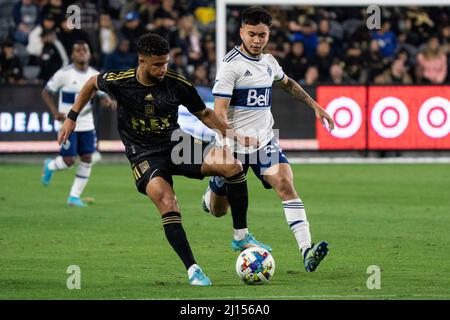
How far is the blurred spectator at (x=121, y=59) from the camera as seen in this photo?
2227 centimetres

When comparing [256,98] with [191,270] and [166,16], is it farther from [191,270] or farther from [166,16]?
[166,16]

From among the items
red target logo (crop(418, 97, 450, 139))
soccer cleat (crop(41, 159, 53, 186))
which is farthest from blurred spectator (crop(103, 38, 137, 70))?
red target logo (crop(418, 97, 450, 139))

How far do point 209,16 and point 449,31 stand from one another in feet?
16.5

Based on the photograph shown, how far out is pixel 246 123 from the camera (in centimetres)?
1060

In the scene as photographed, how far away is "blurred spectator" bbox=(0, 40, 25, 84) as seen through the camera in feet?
70.8

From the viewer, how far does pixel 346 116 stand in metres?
22.0

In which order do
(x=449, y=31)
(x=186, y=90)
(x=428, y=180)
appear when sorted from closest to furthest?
(x=186, y=90)
(x=428, y=180)
(x=449, y=31)

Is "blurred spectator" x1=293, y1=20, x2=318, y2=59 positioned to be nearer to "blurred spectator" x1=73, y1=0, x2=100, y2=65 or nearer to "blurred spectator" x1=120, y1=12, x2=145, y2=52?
"blurred spectator" x1=120, y1=12, x2=145, y2=52

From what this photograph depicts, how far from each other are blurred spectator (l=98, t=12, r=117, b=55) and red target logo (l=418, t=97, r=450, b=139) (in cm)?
612

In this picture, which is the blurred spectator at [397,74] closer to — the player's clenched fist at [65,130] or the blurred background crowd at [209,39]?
the blurred background crowd at [209,39]

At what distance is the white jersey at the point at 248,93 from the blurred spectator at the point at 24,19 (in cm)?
1280

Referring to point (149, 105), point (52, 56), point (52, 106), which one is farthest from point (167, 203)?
point (52, 56)

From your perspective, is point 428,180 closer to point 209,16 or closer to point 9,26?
point 209,16
